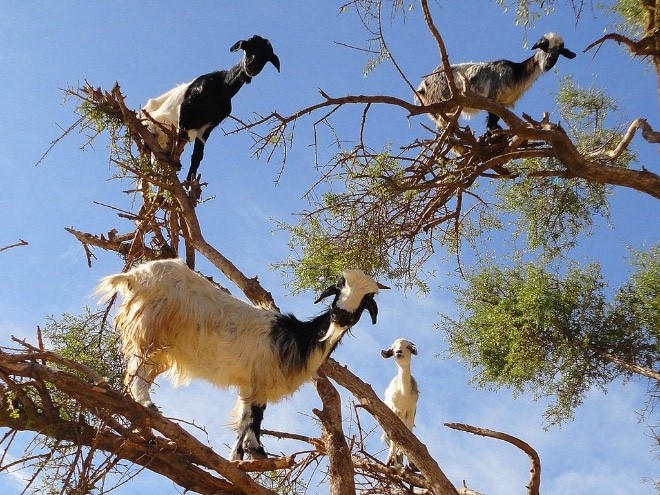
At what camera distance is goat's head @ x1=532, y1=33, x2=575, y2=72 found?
344 inches

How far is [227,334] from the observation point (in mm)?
5246

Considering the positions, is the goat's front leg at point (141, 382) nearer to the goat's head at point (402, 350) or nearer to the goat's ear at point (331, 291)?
the goat's ear at point (331, 291)

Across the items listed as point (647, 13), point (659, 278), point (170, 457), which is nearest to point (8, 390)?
point (170, 457)

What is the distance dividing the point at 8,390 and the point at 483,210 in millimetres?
3854

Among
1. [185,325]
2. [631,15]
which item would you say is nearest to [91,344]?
[185,325]

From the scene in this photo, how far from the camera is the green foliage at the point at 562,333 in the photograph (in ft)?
28.7

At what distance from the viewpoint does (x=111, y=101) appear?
6004 mm

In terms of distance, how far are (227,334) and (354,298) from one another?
805 mm

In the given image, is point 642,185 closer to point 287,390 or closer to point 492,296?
point 287,390

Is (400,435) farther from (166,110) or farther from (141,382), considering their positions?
(166,110)

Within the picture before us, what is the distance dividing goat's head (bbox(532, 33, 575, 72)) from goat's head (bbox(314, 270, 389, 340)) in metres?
4.42

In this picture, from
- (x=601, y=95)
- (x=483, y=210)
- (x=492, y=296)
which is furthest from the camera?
(x=492, y=296)

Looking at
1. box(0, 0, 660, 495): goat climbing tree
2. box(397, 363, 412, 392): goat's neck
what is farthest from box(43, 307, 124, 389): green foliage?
box(397, 363, 412, 392): goat's neck

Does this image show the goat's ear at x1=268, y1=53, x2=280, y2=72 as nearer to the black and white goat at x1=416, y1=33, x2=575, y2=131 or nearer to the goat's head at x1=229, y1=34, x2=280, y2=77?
the goat's head at x1=229, y1=34, x2=280, y2=77
